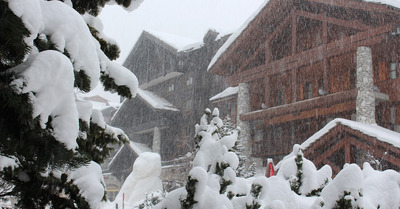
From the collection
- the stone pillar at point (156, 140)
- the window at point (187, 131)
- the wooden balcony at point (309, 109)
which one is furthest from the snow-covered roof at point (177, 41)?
the wooden balcony at point (309, 109)

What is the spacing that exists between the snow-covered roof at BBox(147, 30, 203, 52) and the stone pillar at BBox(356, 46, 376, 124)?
518 inches

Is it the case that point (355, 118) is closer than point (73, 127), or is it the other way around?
point (73, 127)

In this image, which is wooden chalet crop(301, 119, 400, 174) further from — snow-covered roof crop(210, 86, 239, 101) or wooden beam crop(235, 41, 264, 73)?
snow-covered roof crop(210, 86, 239, 101)

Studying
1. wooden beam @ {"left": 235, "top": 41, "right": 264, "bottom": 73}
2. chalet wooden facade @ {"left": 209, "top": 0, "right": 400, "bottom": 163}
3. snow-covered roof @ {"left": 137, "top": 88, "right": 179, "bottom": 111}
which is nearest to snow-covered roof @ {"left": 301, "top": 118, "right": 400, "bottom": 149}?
chalet wooden facade @ {"left": 209, "top": 0, "right": 400, "bottom": 163}

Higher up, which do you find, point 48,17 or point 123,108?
point 123,108

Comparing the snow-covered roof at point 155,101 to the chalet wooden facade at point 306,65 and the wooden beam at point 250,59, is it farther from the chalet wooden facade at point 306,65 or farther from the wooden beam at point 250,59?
the wooden beam at point 250,59

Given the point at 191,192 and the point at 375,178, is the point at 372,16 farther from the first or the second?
the point at 191,192

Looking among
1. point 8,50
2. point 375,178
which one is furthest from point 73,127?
point 375,178

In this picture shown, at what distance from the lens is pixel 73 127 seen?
1.96 meters

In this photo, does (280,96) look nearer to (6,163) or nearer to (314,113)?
(314,113)

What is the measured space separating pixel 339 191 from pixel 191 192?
1265 mm

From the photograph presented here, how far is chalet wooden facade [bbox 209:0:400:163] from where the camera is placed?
53.5 feet

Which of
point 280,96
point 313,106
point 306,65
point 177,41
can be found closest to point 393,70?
point 313,106

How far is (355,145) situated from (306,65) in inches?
205
